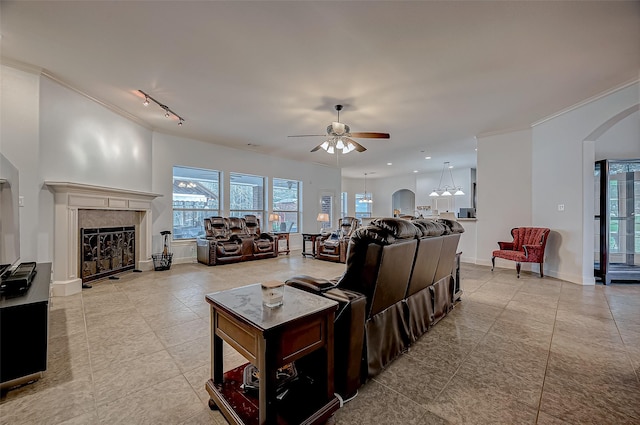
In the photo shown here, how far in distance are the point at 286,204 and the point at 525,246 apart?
6.43 meters

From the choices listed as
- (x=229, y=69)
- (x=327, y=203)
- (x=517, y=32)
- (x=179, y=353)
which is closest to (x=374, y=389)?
(x=179, y=353)

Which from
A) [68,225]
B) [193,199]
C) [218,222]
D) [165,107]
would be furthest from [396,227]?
[193,199]

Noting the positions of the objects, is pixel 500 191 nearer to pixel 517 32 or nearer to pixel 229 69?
pixel 517 32

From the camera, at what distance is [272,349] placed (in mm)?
1217

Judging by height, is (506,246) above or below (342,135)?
below

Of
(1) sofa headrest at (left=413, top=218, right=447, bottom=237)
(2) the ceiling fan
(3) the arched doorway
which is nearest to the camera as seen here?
(1) sofa headrest at (left=413, top=218, right=447, bottom=237)

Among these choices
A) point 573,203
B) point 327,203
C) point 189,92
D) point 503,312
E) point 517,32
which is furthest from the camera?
point 327,203

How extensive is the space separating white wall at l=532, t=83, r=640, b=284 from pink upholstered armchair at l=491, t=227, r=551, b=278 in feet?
0.90

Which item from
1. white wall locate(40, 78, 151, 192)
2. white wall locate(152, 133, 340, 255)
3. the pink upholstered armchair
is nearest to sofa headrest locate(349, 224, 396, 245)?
the pink upholstered armchair

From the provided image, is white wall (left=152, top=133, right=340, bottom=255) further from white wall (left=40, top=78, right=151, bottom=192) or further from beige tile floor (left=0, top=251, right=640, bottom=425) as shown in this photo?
beige tile floor (left=0, top=251, right=640, bottom=425)

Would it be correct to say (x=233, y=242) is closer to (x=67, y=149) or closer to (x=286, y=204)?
(x=286, y=204)

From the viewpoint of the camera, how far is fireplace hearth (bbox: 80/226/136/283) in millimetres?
4260

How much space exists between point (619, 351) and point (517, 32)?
3051 mm

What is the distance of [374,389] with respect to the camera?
1768 millimetres
